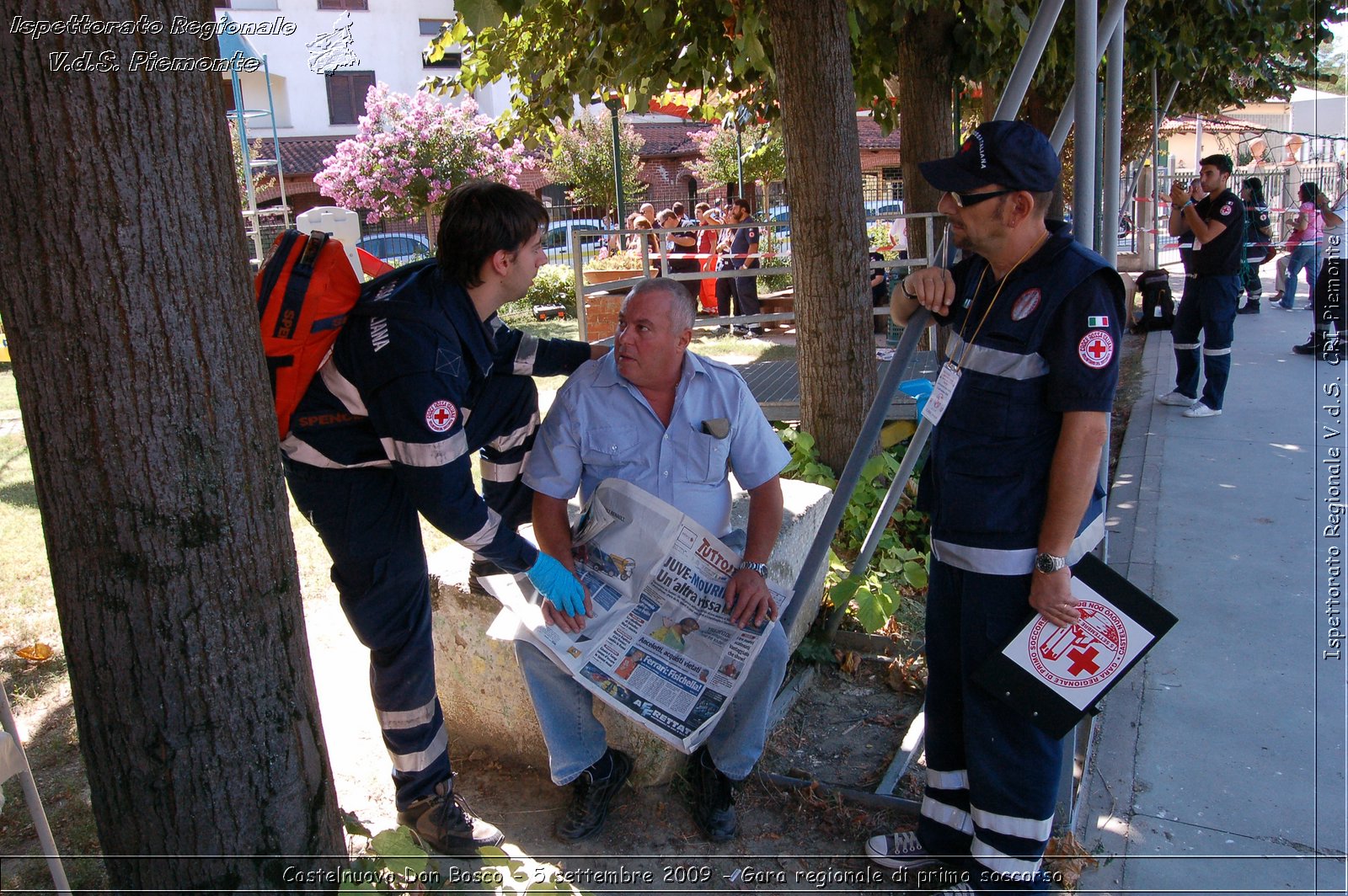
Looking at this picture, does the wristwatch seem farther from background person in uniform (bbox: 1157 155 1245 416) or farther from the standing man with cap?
background person in uniform (bbox: 1157 155 1245 416)

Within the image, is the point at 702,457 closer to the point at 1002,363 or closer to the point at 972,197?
the point at 1002,363

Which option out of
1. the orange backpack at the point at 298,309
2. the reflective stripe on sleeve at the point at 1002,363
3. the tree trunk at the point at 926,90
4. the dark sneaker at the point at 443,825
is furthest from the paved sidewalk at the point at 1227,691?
the tree trunk at the point at 926,90

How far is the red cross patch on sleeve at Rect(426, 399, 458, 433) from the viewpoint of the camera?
2.19 m

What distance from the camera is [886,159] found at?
3478cm

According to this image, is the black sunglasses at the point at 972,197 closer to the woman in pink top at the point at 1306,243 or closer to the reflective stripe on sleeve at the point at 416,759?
the reflective stripe on sleeve at the point at 416,759

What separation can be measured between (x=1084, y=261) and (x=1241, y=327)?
10223 mm

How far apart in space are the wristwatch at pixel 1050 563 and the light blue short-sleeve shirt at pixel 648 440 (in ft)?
2.84

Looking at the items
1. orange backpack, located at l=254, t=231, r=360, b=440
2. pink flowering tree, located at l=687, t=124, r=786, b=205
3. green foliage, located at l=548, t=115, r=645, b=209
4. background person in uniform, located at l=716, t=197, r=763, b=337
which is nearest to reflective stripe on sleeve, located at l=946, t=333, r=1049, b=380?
orange backpack, located at l=254, t=231, r=360, b=440

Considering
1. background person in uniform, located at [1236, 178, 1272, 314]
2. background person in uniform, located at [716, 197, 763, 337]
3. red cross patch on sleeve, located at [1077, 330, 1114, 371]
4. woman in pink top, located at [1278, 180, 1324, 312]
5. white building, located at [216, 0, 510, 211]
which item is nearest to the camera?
red cross patch on sleeve, located at [1077, 330, 1114, 371]

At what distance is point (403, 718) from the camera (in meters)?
2.56

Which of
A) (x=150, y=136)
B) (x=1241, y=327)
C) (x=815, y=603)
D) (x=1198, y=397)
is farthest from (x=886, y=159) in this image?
(x=150, y=136)

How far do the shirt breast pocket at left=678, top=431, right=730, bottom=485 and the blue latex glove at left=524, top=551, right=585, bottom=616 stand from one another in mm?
459

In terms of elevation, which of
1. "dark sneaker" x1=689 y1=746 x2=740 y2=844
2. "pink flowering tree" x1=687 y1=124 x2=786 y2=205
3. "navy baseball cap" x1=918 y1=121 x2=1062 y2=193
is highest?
"pink flowering tree" x1=687 y1=124 x2=786 y2=205

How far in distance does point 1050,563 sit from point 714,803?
46.4 inches
